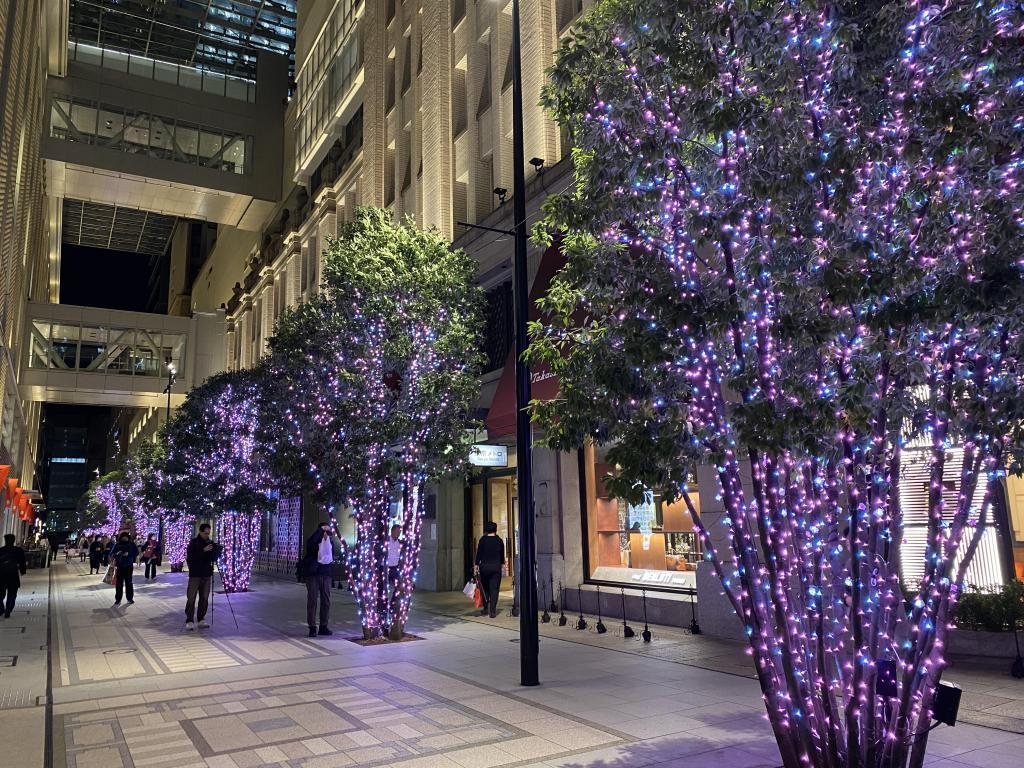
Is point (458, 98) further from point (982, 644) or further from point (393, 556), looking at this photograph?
point (982, 644)

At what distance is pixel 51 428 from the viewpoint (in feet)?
511

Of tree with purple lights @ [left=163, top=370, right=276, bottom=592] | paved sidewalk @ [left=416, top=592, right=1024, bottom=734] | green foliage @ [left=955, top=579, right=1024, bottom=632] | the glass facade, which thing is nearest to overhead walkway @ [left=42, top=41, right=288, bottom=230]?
the glass facade

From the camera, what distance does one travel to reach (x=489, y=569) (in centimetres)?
1549

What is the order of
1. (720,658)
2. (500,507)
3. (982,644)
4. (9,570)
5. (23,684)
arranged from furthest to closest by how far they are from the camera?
(500,507), (9,570), (720,658), (23,684), (982,644)

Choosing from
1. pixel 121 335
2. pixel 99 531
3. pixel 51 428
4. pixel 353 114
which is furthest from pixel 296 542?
pixel 51 428

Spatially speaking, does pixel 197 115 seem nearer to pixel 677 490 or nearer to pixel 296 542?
pixel 296 542

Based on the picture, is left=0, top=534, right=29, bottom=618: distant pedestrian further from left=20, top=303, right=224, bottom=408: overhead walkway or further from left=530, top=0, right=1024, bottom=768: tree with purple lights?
left=20, top=303, right=224, bottom=408: overhead walkway

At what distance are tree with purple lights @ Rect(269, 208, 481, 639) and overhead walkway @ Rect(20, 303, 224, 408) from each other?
126 feet

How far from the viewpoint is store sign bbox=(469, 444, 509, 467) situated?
46.2 feet

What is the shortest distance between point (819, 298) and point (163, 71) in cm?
4742

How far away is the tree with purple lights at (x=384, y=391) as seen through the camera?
1280cm

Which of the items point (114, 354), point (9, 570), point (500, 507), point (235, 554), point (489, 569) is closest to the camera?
point (489, 569)

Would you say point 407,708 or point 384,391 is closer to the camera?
point 407,708

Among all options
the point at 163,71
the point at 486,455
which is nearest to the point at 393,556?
the point at 486,455
